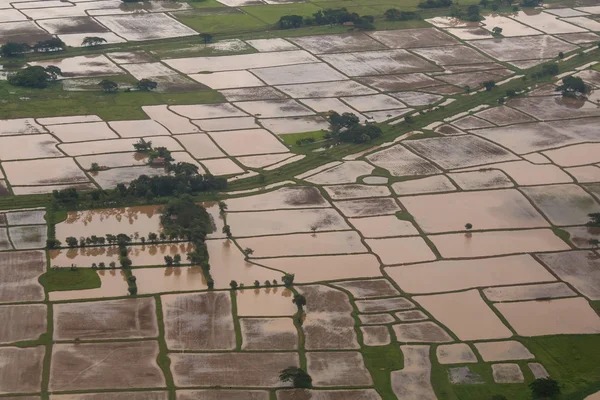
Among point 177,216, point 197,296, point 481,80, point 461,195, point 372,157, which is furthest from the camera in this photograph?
point 481,80

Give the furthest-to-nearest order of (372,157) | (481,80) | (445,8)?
(445,8) < (481,80) < (372,157)

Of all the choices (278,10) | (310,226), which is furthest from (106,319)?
(278,10)

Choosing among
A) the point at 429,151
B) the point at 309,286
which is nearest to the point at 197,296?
the point at 309,286

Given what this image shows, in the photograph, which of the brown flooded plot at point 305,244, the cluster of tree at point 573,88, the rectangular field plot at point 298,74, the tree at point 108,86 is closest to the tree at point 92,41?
the tree at point 108,86

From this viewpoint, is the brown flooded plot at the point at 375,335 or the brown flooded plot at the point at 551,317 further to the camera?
the brown flooded plot at the point at 551,317

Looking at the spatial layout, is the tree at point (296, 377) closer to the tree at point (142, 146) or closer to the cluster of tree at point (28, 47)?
the tree at point (142, 146)

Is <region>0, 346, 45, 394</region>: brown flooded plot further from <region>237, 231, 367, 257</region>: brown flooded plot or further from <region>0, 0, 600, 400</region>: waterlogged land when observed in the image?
<region>237, 231, 367, 257</region>: brown flooded plot

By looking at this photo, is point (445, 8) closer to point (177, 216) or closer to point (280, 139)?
point (280, 139)
